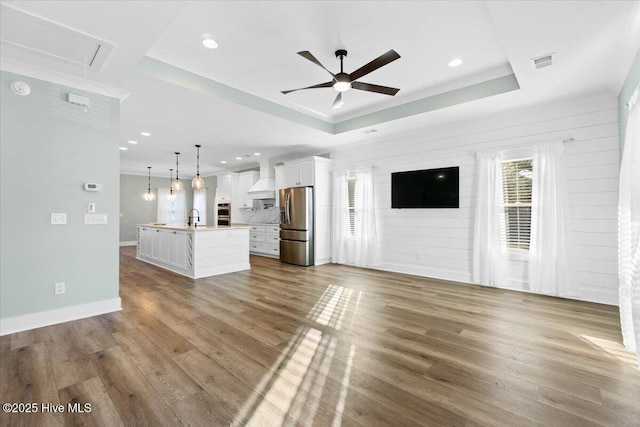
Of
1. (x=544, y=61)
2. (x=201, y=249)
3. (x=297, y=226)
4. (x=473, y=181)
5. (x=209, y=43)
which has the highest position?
(x=209, y=43)

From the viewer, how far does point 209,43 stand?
2.93 m

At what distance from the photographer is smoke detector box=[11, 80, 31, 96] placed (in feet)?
9.31

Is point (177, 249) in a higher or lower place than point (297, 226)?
lower

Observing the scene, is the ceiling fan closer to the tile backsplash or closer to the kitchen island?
the kitchen island

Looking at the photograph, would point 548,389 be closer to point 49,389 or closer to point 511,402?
point 511,402

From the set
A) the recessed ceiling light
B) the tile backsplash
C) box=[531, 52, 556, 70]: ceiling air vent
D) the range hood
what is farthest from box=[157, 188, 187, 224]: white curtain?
box=[531, 52, 556, 70]: ceiling air vent

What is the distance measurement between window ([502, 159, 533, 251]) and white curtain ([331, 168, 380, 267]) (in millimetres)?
2318

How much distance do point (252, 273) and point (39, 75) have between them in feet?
13.1

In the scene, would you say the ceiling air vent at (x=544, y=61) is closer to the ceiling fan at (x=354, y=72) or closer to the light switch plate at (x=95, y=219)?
the ceiling fan at (x=354, y=72)

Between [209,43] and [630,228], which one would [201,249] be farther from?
[630,228]

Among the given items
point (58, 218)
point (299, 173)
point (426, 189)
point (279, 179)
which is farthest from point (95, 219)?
point (426, 189)

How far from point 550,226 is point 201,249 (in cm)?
550

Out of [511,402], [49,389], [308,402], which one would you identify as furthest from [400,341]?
[49,389]

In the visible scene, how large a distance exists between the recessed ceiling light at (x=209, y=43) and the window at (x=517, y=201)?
4.30 meters
